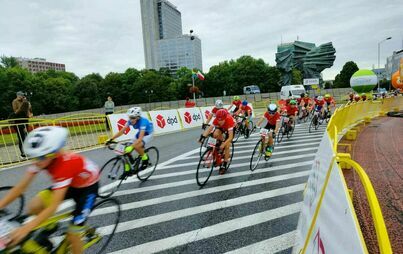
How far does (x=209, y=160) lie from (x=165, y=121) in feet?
33.7

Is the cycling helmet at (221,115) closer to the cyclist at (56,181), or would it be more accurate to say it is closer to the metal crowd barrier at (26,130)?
the cyclist at (56,181)

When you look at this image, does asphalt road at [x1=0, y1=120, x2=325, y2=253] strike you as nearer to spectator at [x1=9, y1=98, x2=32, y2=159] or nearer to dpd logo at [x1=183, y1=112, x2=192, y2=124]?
spectator at [x1=9, y1=98, x2=32, y2=159]

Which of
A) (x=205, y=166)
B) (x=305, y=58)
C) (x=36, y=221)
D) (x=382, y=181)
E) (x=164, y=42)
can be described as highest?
(x=164, y=42)

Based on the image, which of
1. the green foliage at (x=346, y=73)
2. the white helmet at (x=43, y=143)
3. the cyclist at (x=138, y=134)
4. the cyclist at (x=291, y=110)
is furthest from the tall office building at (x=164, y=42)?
the white helmet at (x=43, y=143)

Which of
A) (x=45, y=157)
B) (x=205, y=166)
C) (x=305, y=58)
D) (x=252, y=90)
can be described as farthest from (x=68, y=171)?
(x=305, y=58)

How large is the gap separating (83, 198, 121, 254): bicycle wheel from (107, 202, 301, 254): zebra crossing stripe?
0.33 metres

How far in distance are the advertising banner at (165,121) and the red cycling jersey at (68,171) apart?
1258 cm

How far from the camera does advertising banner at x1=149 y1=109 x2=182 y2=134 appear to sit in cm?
1625

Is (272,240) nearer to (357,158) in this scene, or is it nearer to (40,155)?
(40,155)

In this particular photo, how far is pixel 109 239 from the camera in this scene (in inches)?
163

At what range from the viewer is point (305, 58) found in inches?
3305

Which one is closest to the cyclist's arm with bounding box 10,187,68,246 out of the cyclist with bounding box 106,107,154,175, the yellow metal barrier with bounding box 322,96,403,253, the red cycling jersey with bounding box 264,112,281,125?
the yellow metal barrier with bounding box 322,96,403,253

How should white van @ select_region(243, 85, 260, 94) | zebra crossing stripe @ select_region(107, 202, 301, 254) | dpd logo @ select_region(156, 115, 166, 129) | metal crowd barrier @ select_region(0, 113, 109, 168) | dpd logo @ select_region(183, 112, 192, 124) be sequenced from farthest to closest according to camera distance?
1. white van @ select_region(243, 85, 260, 94)
2. dpd logo @ select_region(183, 112, 192, 124)
3. dpd logo @ select_region(156, 115, 166, 129)
4. metal crowd barrier @ select_region(0, 113, 109, 168)
5. zebra crossing stripe @ select_region(107, 202, 301, 254)

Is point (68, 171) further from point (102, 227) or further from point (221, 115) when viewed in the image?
point (221, 115)
